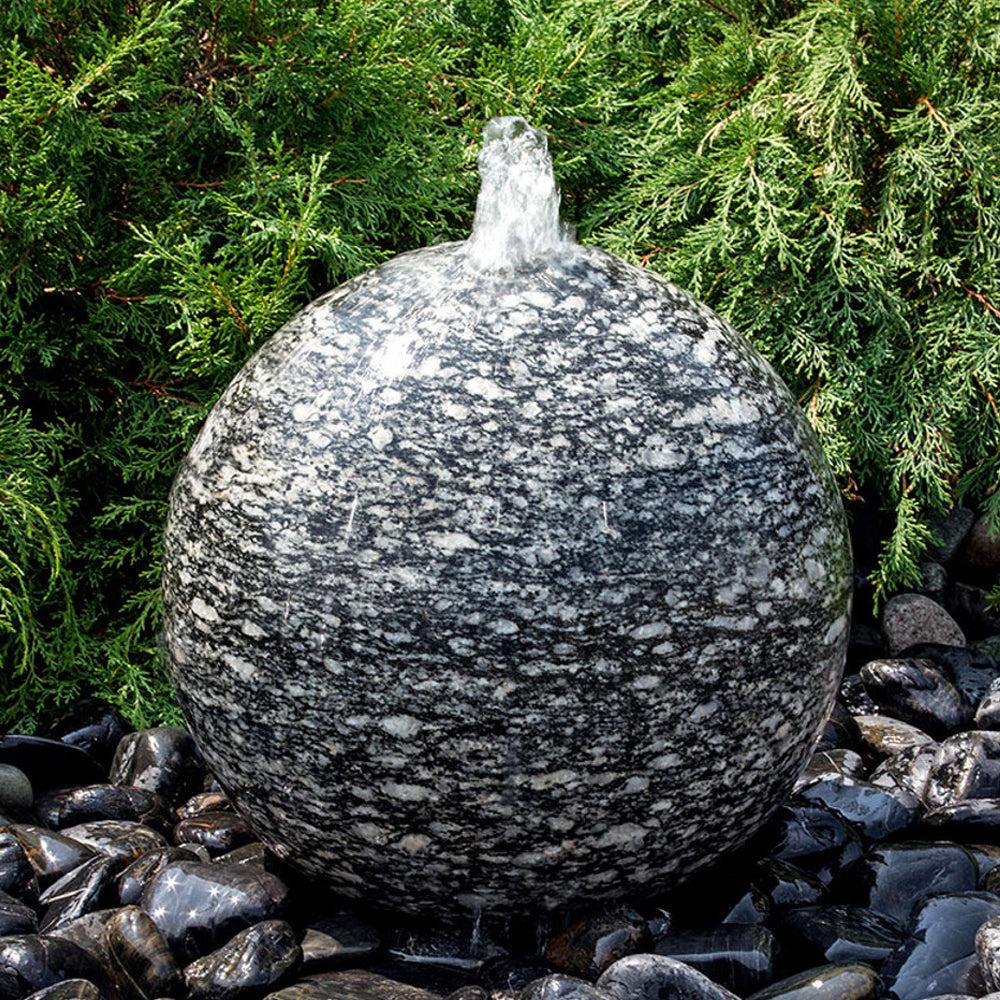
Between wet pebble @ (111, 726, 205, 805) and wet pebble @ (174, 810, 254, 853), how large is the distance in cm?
34

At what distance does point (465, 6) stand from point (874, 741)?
508 cm

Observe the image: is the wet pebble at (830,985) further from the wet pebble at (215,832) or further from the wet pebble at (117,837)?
the wet pebble at (117,837)

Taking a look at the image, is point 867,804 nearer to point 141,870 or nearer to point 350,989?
point 350,989

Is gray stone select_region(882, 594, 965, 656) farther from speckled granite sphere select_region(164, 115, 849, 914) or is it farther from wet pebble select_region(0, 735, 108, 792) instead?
wet pebble select_region(0, 735, 108, 792)

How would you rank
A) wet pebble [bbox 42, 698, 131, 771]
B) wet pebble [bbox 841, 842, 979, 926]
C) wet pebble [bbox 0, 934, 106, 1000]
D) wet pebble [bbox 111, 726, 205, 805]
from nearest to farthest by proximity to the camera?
wet pebble [bbox 0, 934, 106, 1000], wet pebble [bbox 841, 842, 979, 926], wet pebble [bbox 111, 726, 205, 805], wet pebble [bbox 42, 698, 131, 771]

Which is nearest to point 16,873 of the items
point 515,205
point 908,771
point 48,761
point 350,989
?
point 48,761

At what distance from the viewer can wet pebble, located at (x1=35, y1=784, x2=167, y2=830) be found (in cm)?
413

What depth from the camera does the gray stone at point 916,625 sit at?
18.7 ft

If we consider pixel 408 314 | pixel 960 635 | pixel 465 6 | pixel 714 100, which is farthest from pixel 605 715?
pixel 465 6

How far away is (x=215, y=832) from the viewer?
390 centimetres

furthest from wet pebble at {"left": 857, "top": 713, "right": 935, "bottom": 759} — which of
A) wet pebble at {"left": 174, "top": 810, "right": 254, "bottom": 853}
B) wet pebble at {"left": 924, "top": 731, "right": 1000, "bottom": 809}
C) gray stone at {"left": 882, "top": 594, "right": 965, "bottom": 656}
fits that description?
wet pebble at {"left": 174, "top": 810, "right": 254, "bottom": 853}

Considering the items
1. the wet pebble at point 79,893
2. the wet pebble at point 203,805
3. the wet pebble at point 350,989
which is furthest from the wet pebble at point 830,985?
the wet pebble at point 203,805

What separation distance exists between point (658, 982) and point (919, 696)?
251cm

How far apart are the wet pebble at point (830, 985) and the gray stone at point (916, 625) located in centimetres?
290
